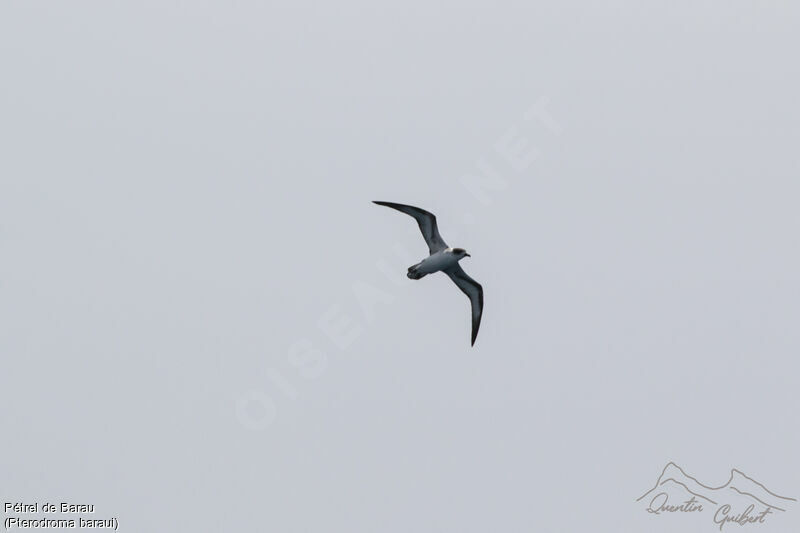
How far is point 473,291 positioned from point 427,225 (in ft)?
20.7

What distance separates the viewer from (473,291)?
225ft

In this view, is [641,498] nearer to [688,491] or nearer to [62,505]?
[688,491]

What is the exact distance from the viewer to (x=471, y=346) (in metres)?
66.6

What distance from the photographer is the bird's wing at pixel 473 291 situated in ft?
221

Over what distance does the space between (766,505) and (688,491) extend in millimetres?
5890

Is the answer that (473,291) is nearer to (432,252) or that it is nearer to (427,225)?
(432,252)

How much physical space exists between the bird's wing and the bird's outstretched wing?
225 cm

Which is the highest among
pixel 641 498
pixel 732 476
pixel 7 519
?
pixel 732 476

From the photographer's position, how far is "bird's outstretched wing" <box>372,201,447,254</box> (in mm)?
63500

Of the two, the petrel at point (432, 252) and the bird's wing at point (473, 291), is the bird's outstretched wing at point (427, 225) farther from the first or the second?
the bird's wing at point (473, 291)

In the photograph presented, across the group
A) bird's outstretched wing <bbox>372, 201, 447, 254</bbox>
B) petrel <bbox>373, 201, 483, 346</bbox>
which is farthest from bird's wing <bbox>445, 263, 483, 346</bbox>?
bird's outstretched wing <bbox>372, 201, 447, 254</bbox>

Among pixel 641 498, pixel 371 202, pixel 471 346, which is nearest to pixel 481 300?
pixel 471 346

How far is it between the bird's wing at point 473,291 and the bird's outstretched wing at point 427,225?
2246 millimetres

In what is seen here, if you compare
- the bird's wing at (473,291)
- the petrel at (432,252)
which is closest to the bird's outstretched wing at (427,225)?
the petrel at (432,252)
